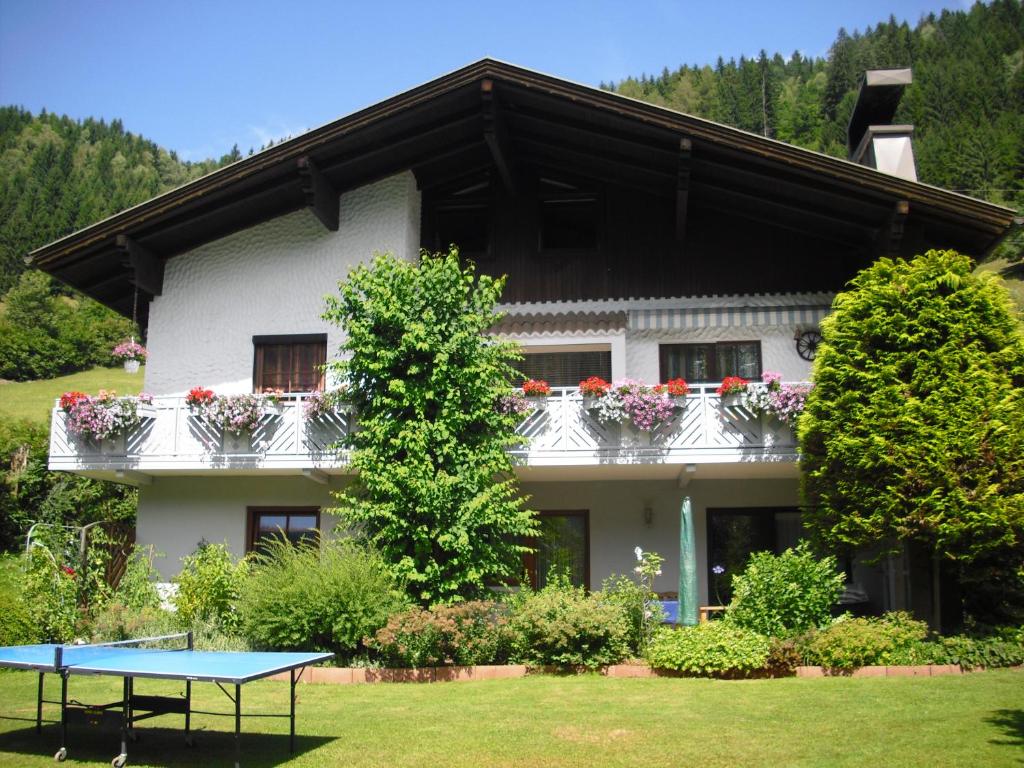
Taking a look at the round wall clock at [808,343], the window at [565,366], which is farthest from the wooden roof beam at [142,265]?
the round wall clock at [808,343]

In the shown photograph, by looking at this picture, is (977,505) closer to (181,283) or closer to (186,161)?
(181,283)

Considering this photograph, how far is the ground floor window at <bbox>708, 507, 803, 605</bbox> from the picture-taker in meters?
19.9

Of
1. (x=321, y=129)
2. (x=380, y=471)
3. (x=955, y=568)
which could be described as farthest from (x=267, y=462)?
(x=955, y=568)

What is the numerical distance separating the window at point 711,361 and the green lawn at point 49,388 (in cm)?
4181

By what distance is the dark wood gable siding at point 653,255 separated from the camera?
20344mm

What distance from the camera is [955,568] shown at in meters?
15.6

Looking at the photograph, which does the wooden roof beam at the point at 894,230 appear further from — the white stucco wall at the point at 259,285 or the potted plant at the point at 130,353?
the potted plant at the point at 130,353

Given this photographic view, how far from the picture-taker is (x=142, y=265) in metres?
21.0

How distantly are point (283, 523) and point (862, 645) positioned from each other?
446 inches

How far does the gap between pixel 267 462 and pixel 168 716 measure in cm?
697

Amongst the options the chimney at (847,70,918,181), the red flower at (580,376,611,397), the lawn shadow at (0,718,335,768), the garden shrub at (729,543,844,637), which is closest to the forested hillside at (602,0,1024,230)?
the chimney at (847,70,918,181)

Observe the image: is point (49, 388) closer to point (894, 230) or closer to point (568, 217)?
point (568, 217)

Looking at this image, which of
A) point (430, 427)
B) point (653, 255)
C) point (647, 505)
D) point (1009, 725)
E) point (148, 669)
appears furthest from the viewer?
point (653, 255)

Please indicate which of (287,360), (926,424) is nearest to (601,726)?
(926,424)
